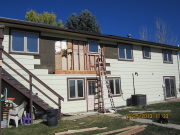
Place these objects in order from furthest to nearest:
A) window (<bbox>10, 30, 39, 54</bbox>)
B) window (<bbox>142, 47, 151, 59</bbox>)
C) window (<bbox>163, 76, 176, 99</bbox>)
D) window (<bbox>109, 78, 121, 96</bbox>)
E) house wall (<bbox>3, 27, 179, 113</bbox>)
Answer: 1. window (<bbox>163, 76, 176, 99</bbox>)
2. window (<bbox>142, 47, 151, 59</bbox>)
3. window (<bbox>109, 78, 121, 96</bbox>)
4. house wall (<bbox>3, 27, 179, 113</bbox>)
5. window (<bbox>10, 30, 39, 54</bbox>)

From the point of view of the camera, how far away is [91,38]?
12.0 m

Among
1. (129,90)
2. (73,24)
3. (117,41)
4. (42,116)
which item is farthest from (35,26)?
(73,24)

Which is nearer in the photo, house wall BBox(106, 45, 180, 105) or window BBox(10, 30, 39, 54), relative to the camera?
window BBox(10, 30, 39, 54)

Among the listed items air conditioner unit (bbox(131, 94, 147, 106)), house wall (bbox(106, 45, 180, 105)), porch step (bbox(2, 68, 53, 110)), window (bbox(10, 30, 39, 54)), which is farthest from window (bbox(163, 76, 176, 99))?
window (bbox(10, 30, 39, 54))

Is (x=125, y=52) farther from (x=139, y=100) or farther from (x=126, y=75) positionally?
(x=139, y=100)

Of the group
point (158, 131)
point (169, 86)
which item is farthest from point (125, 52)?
point (158, 131)

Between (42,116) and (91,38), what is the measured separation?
627 centimetres

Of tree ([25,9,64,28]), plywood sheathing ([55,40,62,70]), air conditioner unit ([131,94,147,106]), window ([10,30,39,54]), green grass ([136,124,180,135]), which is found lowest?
green grass ([136,124,180,135])

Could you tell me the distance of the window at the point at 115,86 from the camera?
40.7 ft

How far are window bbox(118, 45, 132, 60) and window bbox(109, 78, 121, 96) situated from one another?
1.91 meters

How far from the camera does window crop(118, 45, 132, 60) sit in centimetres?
1341

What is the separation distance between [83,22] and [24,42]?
916 inches

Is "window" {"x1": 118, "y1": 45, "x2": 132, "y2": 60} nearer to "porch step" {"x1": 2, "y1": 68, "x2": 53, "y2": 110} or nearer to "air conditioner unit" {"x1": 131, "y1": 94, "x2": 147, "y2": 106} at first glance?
"air conditioner unit" {"x1": 131, "y1": 94, "x2": 147, "y2": 106}

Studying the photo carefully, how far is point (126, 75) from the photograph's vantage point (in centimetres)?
1338
